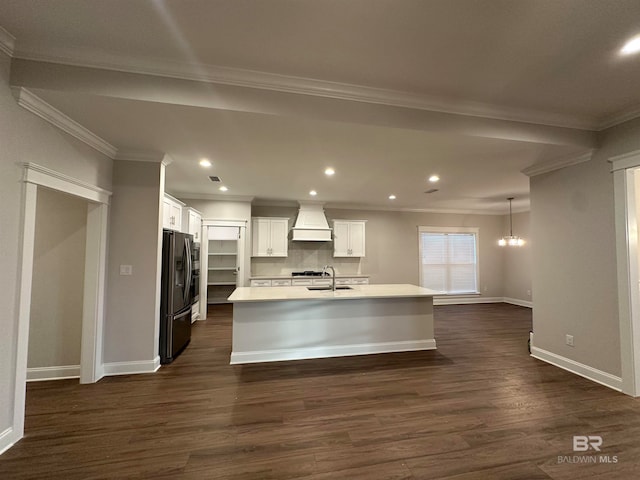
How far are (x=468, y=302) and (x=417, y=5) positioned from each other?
24.6ft

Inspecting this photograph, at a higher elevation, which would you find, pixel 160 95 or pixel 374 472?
pixel 160 95

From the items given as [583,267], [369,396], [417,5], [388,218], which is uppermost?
[417,5]

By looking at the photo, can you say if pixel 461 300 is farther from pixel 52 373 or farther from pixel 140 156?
pixel 52 373

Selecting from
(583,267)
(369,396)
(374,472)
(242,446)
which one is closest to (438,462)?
(374,472)

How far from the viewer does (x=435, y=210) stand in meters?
7.35

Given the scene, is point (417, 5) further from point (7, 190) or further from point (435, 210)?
point (435, 210)

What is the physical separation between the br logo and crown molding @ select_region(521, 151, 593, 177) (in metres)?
2.77

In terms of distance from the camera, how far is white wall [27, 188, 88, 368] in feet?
9.48

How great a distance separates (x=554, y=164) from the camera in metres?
3.35

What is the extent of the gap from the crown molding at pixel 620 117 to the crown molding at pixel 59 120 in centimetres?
514

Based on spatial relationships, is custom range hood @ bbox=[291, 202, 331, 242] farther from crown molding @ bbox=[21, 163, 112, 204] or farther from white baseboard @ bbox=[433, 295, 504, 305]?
crown molding @ bbox=[21, 163, 112, 204]

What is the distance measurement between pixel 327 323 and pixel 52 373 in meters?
3.08

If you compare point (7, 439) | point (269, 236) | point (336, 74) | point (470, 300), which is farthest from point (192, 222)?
point (470, 300)

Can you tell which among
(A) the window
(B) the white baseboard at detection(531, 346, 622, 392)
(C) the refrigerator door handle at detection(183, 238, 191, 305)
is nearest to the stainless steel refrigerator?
(C) the refrigerator door handle at detection(183, 238, 191, 305)
